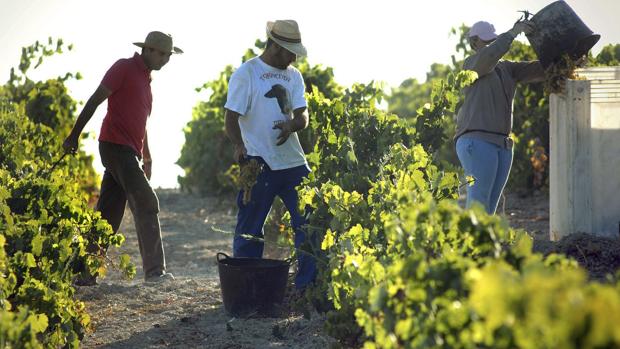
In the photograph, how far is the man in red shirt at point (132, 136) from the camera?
7.85 meters

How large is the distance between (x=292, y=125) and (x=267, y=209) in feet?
1.92

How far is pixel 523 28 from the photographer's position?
770 centimetres

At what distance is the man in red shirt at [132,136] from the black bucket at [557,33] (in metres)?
2.72

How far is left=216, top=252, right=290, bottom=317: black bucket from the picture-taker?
6.77m

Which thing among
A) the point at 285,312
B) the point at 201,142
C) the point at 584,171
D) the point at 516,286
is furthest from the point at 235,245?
the point at 201,142

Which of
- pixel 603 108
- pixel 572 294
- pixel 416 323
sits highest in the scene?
pixel 603 108

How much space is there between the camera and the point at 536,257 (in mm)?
3244

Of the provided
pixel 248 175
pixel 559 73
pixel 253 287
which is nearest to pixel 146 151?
pixel 248 175

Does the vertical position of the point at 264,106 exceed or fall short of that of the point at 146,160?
it exceeds it

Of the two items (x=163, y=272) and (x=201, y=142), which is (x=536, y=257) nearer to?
(x=163, y=272)

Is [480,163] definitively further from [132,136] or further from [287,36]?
[132,136]

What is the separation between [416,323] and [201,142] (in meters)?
10.4

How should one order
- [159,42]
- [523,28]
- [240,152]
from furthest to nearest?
[159,42] → [523,28] → [240,152]

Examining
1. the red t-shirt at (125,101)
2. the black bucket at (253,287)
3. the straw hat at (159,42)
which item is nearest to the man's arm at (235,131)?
the black bucket at (253,287)
